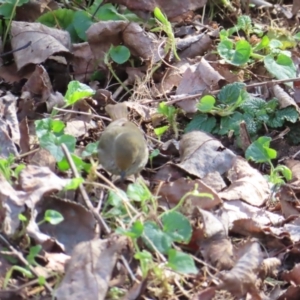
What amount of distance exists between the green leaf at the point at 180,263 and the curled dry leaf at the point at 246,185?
0.86m

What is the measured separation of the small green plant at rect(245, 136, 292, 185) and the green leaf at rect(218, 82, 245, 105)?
474mm

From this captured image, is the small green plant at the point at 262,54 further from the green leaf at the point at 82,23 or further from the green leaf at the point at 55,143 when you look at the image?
the green leaf at the point at 55,143

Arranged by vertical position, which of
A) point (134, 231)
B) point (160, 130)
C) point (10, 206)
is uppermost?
point (134, 231)

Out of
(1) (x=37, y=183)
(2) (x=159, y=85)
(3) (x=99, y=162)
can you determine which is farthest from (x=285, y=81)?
(1) (x=37, y=183)

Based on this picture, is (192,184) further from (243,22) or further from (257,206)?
(243,22)

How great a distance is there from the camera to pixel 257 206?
3.96 m

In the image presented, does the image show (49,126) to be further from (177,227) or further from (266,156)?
(266,156)

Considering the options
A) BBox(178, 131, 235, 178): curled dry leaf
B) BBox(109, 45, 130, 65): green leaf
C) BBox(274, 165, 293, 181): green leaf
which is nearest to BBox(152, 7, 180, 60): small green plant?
BBox(109, 45, 130, 65): green leaf

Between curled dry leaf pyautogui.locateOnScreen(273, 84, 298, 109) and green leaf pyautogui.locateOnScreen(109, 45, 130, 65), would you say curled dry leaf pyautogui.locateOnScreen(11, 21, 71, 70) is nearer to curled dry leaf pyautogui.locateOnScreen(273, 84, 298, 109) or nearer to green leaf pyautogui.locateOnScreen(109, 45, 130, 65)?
green leaf pyautogui.locateOnScreen(109, 45, 130, 65)

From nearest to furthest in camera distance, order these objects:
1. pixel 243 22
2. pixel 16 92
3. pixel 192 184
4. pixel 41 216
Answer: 1. pixel 41 216
2. pixel 192 184
3. pixel 16 92
4. pixel 243 22

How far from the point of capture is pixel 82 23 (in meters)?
5.14

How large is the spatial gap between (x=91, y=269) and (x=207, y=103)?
1.75 meters

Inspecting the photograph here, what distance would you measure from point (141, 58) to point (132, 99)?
422mm

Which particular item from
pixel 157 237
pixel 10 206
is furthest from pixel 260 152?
pixel 10 206
